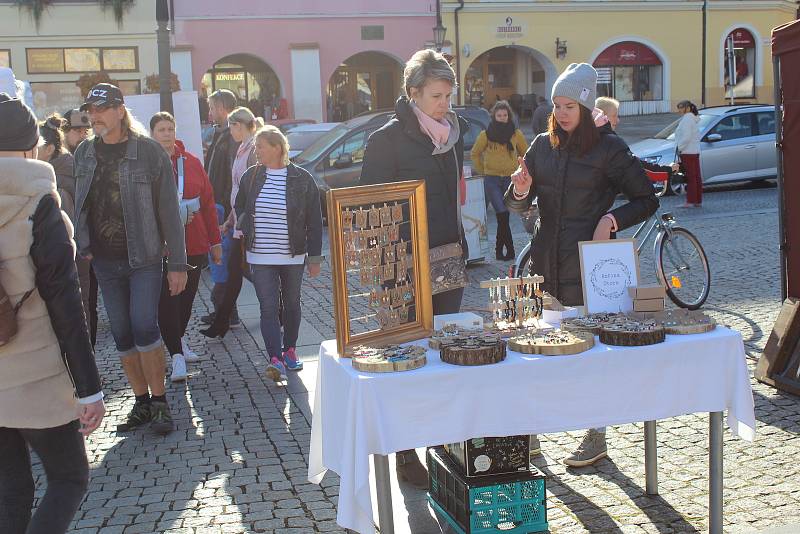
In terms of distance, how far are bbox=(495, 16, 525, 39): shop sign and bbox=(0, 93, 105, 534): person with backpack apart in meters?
34.2

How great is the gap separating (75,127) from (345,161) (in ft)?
26.2

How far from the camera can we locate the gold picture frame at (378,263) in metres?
3.75

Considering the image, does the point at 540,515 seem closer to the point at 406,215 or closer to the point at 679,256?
the point at 406,215

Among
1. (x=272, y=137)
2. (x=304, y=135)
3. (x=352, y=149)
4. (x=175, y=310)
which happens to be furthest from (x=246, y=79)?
(x=175, y=310)

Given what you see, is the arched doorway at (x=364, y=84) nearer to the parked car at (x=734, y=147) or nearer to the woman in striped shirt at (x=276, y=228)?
the parked car at (x=734, y=147)

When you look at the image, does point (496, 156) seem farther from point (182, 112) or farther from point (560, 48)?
point (560, 48)

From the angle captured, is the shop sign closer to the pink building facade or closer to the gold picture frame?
the pink building facade

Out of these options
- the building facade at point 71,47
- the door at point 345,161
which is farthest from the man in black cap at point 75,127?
the building facade at point 71,47

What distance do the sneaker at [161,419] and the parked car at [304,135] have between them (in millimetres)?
12254

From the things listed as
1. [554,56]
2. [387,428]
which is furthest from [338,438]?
[554,56]

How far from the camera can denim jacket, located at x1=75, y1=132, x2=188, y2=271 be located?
5.54 meters

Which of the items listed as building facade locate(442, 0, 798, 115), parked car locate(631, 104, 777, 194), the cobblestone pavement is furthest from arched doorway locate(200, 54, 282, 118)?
the cobblestone pavement

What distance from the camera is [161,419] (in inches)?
230

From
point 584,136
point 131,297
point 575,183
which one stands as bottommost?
point 131,297
